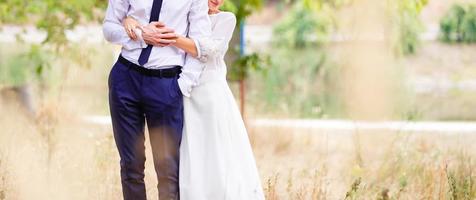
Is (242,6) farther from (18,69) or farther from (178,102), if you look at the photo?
(18,69)

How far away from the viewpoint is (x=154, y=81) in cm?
448

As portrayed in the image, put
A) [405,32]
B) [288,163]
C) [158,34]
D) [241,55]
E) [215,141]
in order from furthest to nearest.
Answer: [405,32] → [241,55] → [288,163] → [215,141] → [158,34]

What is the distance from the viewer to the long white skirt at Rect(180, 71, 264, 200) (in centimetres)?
464

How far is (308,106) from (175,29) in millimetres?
7600

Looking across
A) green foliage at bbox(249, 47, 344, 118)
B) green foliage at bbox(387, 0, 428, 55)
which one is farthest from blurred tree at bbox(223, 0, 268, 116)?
green foliage at bbox(387, 0, 428, 55)

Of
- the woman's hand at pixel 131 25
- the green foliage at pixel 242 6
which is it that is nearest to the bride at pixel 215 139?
the woman's hand at pixel 131 25

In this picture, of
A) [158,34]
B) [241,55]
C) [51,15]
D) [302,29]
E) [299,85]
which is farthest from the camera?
[302,29]

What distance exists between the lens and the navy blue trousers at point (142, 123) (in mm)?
4492

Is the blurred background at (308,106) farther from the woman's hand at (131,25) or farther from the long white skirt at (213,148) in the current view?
the woman's hand at (131,25)

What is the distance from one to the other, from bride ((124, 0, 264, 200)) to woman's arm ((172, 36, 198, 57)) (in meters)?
0.12

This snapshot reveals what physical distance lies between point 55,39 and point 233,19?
384 cm

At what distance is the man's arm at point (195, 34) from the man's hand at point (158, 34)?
104mm

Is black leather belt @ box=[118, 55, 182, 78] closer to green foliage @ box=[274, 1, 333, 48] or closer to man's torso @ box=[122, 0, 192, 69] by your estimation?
man's torso @ box=[122, 0, 192, 69]

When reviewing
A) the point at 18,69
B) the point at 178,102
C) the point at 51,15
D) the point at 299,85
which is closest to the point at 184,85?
the point at 178,102
